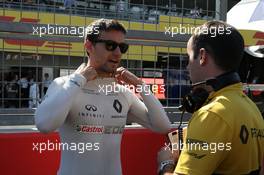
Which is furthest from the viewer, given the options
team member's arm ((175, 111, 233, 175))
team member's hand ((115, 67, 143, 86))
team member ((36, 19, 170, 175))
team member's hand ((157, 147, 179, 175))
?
team member's hand ((115, 67, 143, 86))

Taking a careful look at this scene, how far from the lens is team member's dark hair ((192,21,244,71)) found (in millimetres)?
1915

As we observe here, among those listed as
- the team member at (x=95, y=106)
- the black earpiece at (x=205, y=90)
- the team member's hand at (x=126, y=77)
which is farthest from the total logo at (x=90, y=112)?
the black earpiece at (x=205, y=90)

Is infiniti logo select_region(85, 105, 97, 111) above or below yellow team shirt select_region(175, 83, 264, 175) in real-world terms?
below

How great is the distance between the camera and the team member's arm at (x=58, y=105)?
2.52m

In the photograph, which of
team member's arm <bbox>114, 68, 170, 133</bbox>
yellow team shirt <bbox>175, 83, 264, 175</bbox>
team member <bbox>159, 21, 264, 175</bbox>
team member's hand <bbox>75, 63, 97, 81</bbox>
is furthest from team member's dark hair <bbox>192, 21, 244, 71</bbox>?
team member's arm <bbox>114, 68, 170, 133</bbox>

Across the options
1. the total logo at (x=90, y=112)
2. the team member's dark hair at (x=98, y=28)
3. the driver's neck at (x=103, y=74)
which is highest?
the team member's dark hair at (x=98, y=28)

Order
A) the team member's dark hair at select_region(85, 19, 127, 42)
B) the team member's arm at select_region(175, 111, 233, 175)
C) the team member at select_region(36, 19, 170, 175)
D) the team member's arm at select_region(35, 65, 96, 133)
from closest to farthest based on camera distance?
the team member's arm at select_region(175, 111, 233, 175)
the team member's arm at select_region(35, 65, 96, 133)
the team member at select_region(36, 19, 170, 175)
the team member's dark hair at select_region(85, 19, 127, 42)

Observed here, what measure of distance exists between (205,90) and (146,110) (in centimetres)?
105

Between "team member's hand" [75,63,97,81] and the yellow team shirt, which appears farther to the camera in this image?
"team member's hand" [75,63,97,81]

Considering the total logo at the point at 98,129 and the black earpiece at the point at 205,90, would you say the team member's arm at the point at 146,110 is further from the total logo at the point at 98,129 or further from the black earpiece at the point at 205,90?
the black earpiece at the point at 205,90

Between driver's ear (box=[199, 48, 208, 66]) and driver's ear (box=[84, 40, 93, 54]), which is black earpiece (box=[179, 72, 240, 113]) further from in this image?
driver's ear (box=[84, 40, 93, 54])

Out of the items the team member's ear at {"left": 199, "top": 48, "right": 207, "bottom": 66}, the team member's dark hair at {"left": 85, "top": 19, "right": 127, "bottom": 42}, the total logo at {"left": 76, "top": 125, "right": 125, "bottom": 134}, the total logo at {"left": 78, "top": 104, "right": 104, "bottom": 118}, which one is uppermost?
the team member's dark hair at {"left": 85, "top": 19, "right": 127, "bottom": 42}

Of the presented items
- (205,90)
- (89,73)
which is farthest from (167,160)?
(89,73)

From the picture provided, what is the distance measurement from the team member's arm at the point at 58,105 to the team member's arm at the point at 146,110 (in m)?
0.37
